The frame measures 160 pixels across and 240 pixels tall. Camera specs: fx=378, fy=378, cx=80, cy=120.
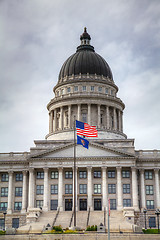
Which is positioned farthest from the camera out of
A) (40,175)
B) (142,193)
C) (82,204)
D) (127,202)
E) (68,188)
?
(40,175)

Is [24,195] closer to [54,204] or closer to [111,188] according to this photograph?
[54,204]

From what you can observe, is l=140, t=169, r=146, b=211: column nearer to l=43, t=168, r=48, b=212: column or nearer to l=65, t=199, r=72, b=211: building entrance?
l=65, t=199, r=72, b=211: building entrance

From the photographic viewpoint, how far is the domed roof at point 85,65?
298 feet

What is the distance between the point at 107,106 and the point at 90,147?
18880 millimetres

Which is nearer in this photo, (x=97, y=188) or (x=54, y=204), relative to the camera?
(x=54, y=204)

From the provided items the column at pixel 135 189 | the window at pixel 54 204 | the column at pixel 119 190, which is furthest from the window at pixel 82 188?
the column at pixel 135 189

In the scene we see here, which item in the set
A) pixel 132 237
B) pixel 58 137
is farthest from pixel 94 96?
pixel 132 237

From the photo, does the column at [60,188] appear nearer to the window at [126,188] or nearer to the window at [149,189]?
the window at [126,188]

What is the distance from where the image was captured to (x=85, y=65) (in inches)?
3575

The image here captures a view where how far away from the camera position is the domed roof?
90812 mm

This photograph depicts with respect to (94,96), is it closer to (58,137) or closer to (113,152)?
(58,137)

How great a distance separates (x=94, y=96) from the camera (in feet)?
282

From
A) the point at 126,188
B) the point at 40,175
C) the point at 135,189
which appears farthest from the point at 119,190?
the point at 40,175

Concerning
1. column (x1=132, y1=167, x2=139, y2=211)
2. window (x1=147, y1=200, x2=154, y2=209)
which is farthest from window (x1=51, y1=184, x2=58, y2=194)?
window (x1=147, y1=200, x2=154, y2=209)
